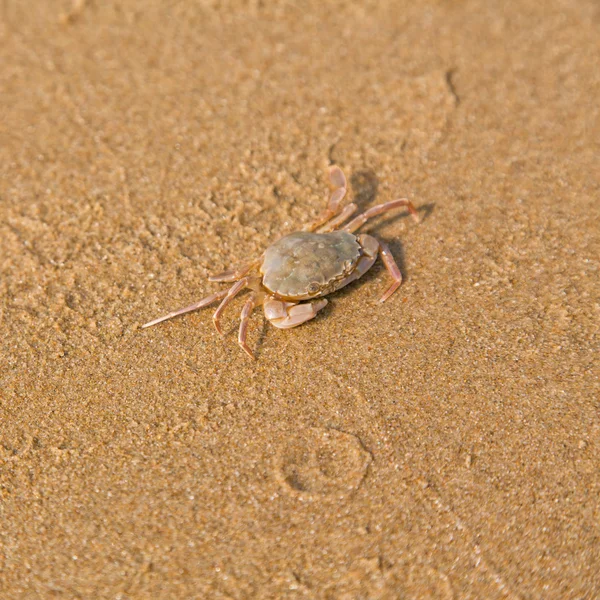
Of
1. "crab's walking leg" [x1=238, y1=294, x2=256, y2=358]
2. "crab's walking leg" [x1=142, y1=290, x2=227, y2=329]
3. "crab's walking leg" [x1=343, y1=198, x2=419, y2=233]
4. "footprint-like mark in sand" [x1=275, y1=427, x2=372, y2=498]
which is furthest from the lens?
"crab's walking leg" [x1=343, y1=198, x2=419, y2=233]

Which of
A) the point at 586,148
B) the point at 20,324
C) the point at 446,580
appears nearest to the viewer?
the point at 446,580

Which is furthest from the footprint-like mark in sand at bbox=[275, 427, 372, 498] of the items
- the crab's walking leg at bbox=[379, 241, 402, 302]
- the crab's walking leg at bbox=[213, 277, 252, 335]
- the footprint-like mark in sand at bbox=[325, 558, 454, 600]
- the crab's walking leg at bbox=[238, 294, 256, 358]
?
the crab's walking leg at bbox=[379, 241, 402, 302]

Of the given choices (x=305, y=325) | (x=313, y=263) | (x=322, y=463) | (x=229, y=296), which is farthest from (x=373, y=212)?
(x=322, y=463)

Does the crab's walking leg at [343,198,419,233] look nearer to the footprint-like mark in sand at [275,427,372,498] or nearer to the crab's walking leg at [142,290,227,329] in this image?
the crab's walking leg at [142,290,227,329]

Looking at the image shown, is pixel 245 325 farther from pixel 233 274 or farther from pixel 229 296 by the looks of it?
pixel 233 274

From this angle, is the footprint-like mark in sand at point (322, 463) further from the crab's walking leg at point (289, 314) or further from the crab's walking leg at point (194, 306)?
the crab's walking leg at point (194, 306)

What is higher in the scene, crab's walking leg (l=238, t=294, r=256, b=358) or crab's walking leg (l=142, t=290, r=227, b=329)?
crab's walking leg (l=142, t=290, r=227, b=329)

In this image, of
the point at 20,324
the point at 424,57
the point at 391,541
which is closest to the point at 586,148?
the point at 424,57

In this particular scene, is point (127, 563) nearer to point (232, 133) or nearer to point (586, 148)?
point (232, 133)
